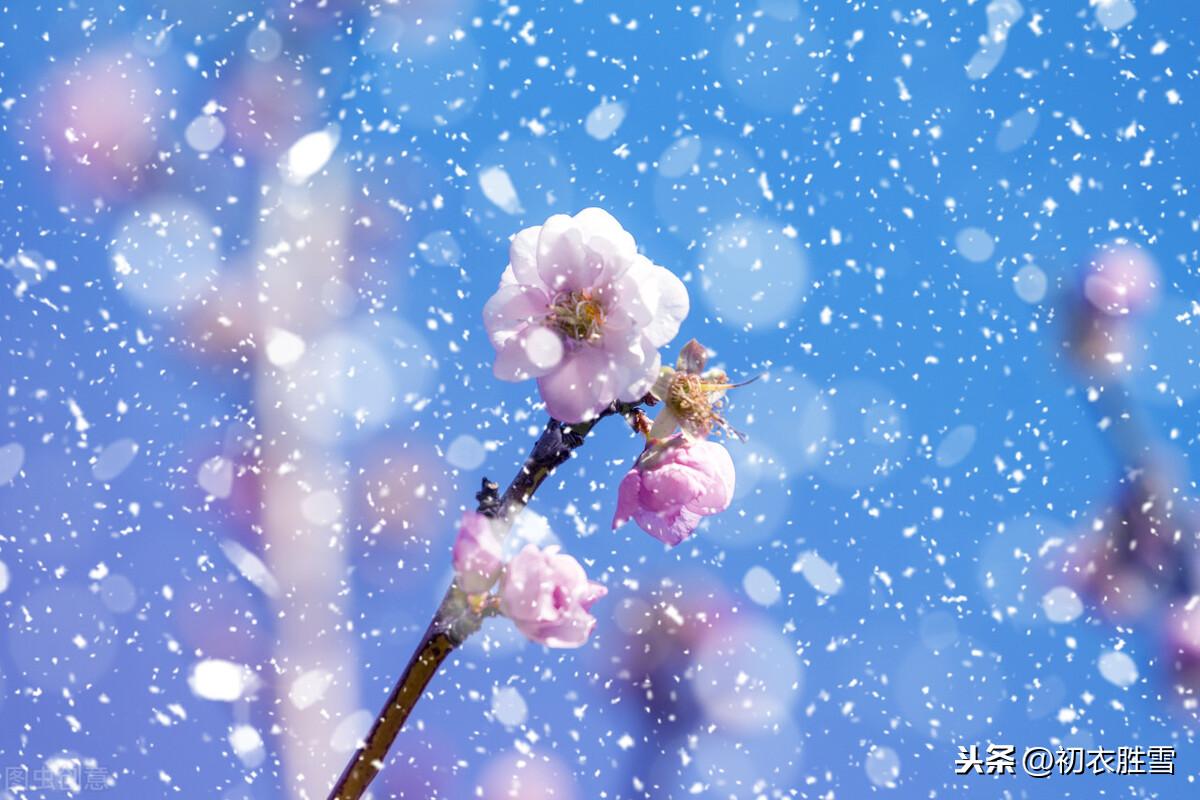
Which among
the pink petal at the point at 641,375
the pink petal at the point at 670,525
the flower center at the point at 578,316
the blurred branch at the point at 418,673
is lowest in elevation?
the blurred branch at the point at 418,673

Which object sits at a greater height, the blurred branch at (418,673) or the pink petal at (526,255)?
the pink petal at (526,255)

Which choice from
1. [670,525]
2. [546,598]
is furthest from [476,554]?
[670,525]

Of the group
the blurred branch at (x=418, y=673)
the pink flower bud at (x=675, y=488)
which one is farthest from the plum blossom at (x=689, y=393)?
the blurred branch at (x=418, y=673)

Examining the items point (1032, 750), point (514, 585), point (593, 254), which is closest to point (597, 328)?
point (593, 254)

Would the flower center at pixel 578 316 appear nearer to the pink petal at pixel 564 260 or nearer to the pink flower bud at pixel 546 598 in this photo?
the pink petal at pixel 564 260

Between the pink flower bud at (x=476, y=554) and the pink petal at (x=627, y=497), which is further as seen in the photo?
the pink petal at (x=627, y=497)

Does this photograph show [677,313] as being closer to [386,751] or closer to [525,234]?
[525,234]
